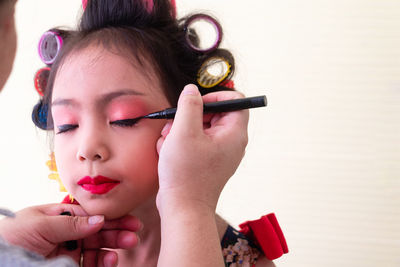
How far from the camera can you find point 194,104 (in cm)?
66

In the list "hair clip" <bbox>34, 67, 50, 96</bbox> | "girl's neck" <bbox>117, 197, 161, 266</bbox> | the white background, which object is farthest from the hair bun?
"girl's neck" <bbox>117, 197, 161, 266</bbox>

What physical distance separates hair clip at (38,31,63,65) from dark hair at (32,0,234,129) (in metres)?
0.03

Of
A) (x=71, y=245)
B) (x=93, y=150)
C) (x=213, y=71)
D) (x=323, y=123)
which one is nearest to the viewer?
(x=93, y=150)

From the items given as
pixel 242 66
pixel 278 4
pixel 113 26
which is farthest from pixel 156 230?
pixel 278 4

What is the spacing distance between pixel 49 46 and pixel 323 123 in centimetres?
91

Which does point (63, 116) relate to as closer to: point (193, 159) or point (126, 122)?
point (126, 122)

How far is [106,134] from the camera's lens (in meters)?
0.77

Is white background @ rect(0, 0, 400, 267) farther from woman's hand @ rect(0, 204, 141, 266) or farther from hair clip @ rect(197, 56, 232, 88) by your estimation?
woman's hand @ rect(0, 204, 141, 266)

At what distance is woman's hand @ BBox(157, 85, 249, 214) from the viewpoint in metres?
0.63

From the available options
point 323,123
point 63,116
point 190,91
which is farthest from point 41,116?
point 323,123

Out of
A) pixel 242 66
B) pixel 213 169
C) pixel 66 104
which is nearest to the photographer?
pixel 213 169

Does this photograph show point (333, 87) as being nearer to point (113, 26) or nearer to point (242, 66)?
point (242, 66)

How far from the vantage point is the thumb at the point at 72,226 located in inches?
30.5

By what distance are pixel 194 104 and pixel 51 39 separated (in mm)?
547
